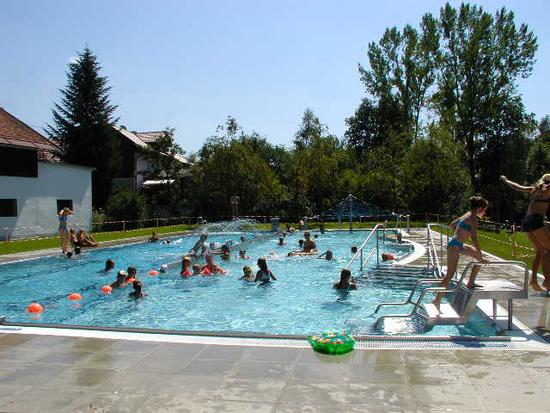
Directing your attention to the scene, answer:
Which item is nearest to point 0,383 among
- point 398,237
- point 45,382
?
point 45,382

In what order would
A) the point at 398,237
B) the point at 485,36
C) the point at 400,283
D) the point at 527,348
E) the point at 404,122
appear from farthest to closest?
the point at 404,122
the point at 485,36
the point at 398,237
the point at 400,283
the point at 527,348

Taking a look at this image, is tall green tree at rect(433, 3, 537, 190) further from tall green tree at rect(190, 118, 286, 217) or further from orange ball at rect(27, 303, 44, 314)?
orange ball at rect(27, 303, 44, 314)

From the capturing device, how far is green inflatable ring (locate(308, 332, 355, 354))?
6758mm

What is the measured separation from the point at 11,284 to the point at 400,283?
11.4 m

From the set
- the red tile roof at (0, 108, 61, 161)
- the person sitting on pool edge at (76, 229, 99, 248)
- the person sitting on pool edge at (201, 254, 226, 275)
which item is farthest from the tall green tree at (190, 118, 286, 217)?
the person sitting on pool edge at (201, 254, 226, 275)

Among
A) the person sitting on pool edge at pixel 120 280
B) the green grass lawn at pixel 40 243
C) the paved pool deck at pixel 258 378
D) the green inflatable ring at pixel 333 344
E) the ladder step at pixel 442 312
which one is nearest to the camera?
the paved pool deck at pixel 258 378

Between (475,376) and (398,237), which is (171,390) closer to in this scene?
(475,376)

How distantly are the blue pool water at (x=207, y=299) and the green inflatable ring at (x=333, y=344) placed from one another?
2.62 m

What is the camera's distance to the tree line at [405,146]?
43531mm

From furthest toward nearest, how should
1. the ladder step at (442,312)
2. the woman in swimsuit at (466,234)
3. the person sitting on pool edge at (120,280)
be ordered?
1. the person sitting on pool edge at (120,280)
2. the woman in swimsuit at (466,234)
3. the ladder step at (442,312)

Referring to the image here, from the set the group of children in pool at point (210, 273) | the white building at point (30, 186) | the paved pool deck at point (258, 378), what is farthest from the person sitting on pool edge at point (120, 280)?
the white building at point (30, 186)

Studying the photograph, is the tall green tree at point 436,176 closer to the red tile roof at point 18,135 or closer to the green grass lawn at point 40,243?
the green grass lawn at point 40,243

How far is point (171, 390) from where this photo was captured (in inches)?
217

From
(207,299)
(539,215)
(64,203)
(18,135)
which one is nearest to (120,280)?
(207,299)
